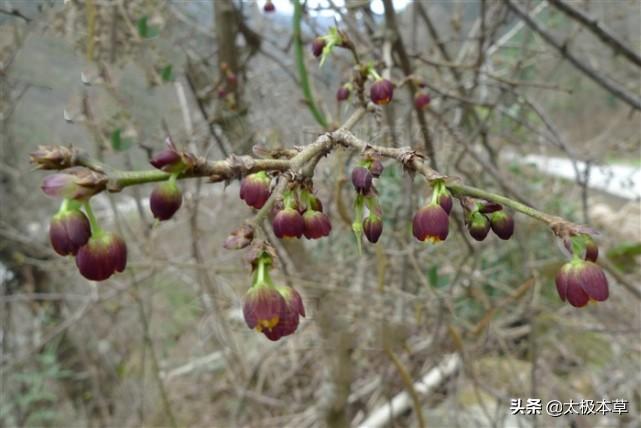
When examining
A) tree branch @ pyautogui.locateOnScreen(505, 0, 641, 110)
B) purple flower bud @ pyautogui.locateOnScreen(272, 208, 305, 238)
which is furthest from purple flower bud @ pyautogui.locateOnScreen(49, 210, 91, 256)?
tree branch @ pyautogui.locateOnScreen(505, 0, 641, 110)

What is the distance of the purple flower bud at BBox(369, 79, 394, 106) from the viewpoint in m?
0.98

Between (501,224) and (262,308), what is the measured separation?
0.32 metres

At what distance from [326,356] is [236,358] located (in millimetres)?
1819

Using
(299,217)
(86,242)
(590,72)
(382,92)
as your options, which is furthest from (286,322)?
(590,72)

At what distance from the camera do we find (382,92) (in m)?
0.98

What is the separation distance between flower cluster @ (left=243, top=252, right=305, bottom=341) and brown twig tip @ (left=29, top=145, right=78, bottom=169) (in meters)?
0.22

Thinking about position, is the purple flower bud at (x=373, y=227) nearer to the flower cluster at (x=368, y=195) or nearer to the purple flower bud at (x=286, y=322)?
the flower cluster at (x=368, y=195)

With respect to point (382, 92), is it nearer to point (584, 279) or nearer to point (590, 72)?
point (584, 279)

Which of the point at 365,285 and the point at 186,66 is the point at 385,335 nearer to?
the point at 365,285

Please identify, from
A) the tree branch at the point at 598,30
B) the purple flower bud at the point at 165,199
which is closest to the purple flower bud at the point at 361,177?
the purple flower bud at the point at 165,199

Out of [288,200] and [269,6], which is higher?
[288,200]

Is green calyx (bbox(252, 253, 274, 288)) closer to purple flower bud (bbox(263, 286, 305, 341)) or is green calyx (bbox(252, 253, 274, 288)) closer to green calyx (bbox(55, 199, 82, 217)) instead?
purple flower bud (bbox(263, 286, 305, 341))

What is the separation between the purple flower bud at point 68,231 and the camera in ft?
1.73

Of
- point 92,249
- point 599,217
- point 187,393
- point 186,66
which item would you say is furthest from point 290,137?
point 599,217
